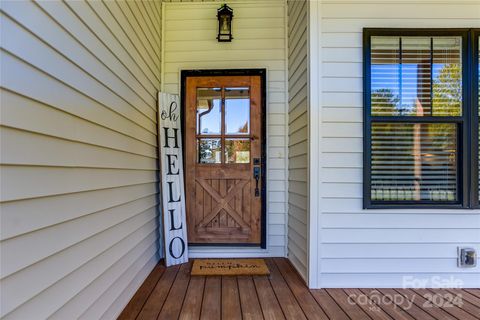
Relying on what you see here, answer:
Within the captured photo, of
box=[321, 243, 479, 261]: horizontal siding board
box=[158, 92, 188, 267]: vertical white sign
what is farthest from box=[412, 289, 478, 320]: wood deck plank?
box=[158, 92, 188, 267]: vertical white sign

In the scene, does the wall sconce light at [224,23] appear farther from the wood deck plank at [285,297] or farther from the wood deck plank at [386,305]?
the wood deck plank at [386,305]

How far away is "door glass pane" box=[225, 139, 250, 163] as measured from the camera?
3188 millimetres

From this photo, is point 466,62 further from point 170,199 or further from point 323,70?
point 170,199

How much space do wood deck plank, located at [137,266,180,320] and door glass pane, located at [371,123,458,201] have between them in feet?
6.16

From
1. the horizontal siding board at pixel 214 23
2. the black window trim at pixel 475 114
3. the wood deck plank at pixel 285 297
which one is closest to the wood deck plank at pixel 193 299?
the wood deck plank at pixel 285 297

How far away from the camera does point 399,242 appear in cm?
237

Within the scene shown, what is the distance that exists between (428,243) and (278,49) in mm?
2415

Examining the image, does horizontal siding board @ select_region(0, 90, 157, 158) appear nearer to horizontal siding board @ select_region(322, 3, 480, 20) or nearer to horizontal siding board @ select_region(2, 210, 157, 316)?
horizontal siding board @ select_region(2, 210, 157, 316)

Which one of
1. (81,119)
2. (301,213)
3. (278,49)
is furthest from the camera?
(278,49)

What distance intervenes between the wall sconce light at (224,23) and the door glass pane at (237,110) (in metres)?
0.59

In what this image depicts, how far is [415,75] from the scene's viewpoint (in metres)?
2.40

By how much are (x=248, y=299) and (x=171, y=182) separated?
140 centimetres

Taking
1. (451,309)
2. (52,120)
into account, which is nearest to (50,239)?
(52,120)

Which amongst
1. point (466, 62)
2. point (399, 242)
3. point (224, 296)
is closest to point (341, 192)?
point (399, 242)
